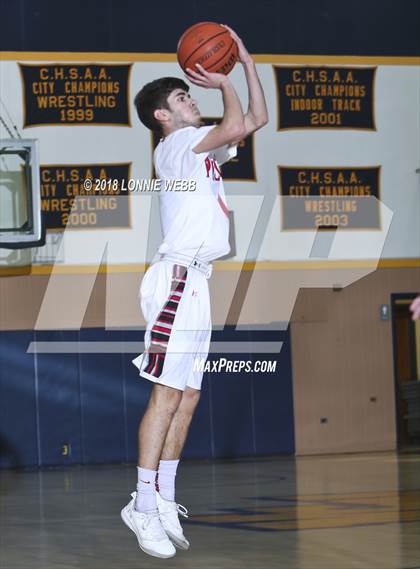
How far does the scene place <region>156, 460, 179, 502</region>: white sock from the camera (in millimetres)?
4734

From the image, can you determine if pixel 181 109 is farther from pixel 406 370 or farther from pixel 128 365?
pixel 406 370

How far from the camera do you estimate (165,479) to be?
4742 millimetres

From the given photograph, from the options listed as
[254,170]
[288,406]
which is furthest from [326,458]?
[254,170]

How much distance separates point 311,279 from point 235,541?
27.6ft

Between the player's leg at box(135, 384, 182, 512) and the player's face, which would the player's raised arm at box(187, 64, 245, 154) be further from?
the player's leg at box(135, 384, 182, 512)

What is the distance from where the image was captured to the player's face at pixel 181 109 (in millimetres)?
4727

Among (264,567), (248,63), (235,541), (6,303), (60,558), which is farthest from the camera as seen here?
(6,303)

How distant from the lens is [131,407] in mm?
14664

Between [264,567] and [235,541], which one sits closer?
[264,567]

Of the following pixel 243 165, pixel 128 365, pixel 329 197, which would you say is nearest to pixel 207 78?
pixel 128 365

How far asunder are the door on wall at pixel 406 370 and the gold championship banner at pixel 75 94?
486 centimetres

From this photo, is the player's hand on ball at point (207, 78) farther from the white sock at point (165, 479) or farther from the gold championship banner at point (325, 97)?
the gold championship banner at point (325, 97)

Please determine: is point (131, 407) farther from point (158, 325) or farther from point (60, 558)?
point (158, 325)

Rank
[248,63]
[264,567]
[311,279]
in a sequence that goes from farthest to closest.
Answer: [311,279] → [264,567] → [248,63]
